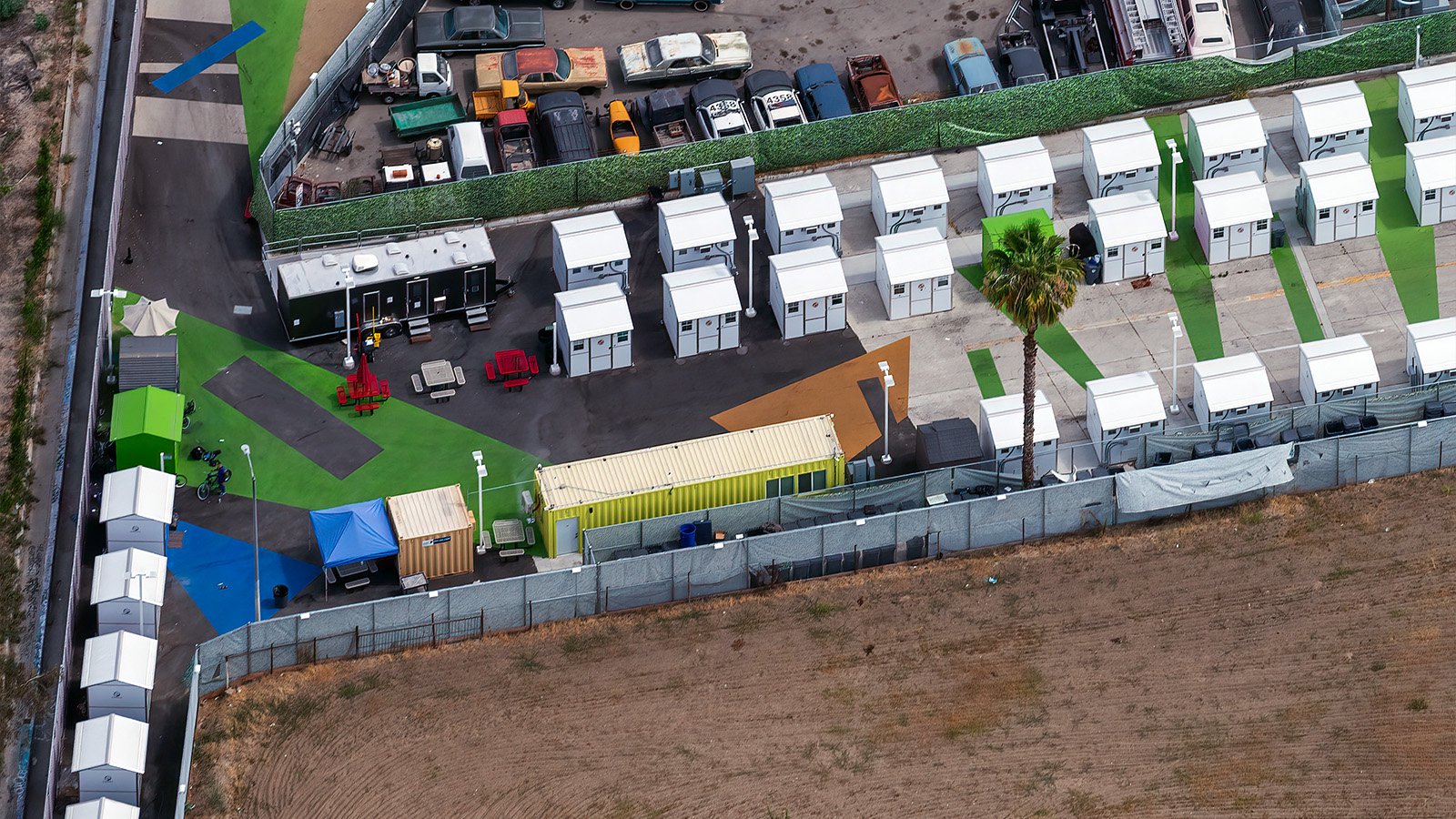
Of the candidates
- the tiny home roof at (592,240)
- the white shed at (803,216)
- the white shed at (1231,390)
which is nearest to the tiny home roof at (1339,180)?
the white shed at (1231,390)

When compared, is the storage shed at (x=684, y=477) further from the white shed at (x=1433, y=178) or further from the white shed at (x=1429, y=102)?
the white shed at (x=1429, y=102)

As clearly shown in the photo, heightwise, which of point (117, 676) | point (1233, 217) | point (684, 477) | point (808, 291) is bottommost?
point (117, 676)

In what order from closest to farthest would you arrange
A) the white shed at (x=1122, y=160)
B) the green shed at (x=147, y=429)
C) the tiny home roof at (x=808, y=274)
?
the green shed at (x=147, y=429) → the tiny home roof at (x=808, y=274) → the white shed at (x=1122, y=160)

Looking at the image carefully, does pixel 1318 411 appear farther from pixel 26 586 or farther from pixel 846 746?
pixel 26 586

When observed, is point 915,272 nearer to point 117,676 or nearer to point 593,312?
point 593,312

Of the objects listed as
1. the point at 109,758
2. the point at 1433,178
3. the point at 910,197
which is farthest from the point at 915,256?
the point at 109,758
